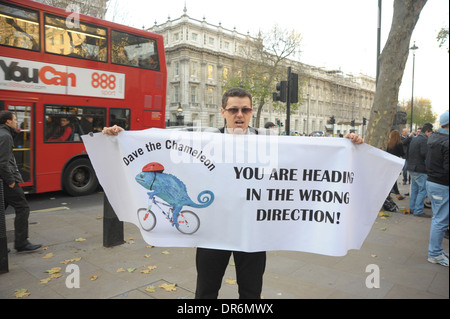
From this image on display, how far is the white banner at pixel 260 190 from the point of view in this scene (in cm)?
247

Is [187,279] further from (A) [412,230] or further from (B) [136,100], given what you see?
(B) [136,100]

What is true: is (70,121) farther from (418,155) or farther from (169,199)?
(418,155)

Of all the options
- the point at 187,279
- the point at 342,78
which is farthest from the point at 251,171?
the point at 342,78

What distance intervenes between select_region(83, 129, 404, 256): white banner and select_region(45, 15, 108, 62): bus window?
280 inches

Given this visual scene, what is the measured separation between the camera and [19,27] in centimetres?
757

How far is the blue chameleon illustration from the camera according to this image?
2.51 metres

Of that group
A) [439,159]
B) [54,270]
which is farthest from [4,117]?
[439,159]

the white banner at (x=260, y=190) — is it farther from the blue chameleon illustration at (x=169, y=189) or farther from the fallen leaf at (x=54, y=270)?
the fallen leaf at (x=54, y=270)

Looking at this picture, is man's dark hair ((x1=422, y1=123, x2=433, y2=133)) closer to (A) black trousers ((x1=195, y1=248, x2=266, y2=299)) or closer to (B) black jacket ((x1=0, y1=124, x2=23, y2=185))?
(A) black trousers ((x1=195, y1=248, x2=266, y2=299))

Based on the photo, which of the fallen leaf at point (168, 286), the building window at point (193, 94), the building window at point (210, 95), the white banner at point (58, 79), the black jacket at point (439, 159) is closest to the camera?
the fallen leaf at point (168, 286)

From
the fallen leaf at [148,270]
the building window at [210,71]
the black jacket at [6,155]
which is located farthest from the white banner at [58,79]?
the building window at [210,71]

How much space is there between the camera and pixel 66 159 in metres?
8.66

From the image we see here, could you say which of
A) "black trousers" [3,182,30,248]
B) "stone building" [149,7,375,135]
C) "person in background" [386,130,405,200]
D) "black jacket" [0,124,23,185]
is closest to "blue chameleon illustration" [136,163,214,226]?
"black jacket" [0,124,23,185]

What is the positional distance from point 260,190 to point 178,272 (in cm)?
197
